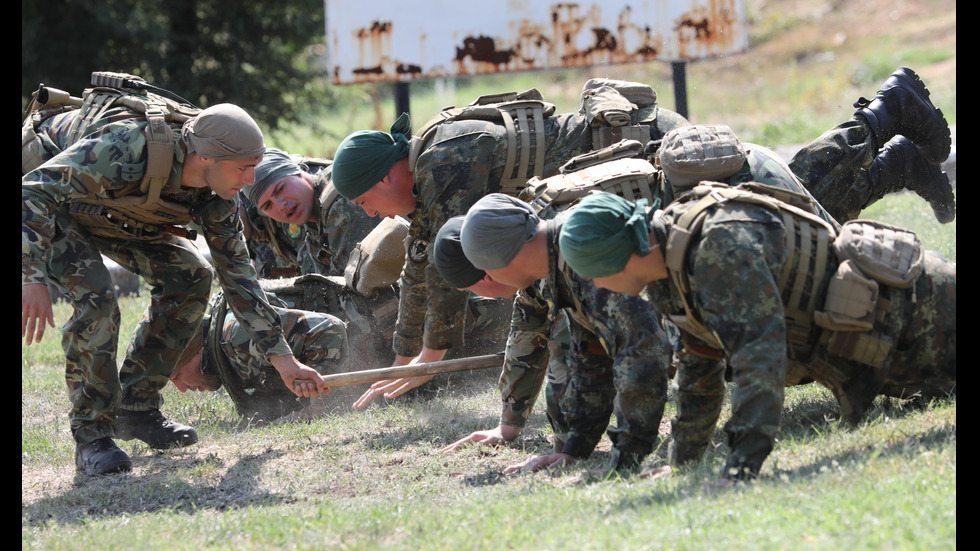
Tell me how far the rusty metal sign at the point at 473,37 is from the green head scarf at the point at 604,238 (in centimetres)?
559

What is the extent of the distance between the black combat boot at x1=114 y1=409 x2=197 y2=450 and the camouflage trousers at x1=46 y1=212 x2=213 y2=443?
6cm

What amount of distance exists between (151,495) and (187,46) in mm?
10304

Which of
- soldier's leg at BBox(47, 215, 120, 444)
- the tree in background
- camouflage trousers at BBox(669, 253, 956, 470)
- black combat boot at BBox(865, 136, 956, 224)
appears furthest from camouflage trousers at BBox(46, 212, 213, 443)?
the tree in background

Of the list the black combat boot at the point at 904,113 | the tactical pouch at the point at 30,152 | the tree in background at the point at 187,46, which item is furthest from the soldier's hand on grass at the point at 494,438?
the tree in background at the point at 187,46

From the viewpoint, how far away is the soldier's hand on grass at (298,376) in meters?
5.50

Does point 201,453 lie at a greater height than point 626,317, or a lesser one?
lesser

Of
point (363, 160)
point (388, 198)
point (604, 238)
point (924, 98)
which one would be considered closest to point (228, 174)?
point (363, 160)

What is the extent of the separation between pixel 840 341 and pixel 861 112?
2.87 m

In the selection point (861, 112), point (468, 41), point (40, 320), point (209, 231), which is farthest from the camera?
point (468, 41)

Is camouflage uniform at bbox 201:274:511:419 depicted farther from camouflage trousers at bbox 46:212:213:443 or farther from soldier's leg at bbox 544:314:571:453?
soldier's leg at bbox 544:314:571:453

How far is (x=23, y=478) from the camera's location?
5449 mm
